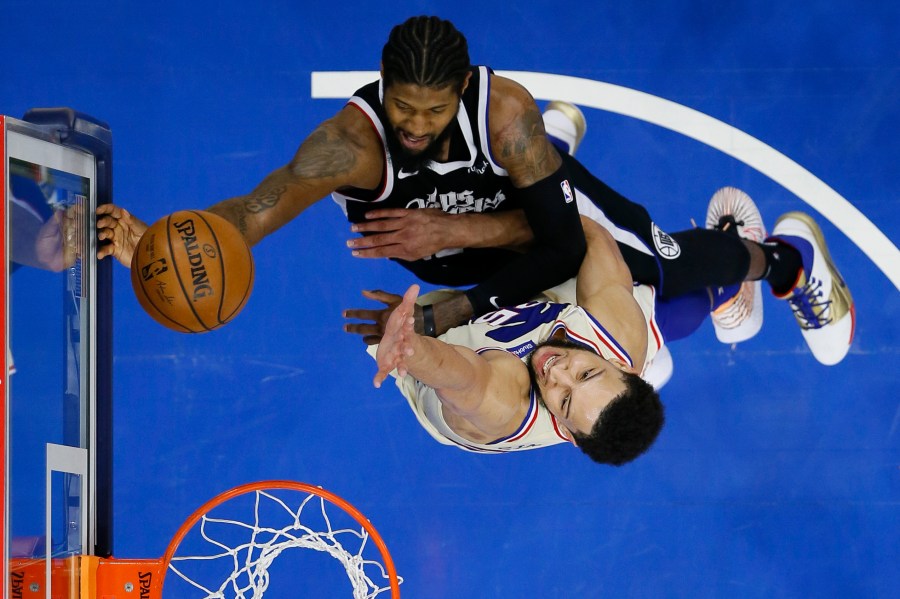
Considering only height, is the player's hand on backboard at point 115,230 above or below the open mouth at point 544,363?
above

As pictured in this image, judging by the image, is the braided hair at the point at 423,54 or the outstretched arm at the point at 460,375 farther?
the braided hair at the point at 423,54

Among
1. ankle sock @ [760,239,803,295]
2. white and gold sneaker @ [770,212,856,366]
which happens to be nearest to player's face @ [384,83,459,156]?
ankle sock @ [760,239,803,295]

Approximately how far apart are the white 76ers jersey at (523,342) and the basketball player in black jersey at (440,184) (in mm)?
100

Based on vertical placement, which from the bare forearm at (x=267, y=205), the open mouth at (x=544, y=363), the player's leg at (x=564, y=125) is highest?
the player's leg at (x=564, y=125)

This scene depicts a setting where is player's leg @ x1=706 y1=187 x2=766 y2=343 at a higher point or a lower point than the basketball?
higher

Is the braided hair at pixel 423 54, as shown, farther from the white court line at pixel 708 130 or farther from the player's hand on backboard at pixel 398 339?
the white court line at pixel 708 130

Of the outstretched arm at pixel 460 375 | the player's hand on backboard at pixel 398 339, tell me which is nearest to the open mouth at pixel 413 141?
the outstretched arm at pixel 460 375

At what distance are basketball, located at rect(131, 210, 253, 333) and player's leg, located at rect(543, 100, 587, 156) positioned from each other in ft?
7.50

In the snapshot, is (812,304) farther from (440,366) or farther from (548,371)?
(440,366)

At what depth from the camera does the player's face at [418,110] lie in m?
2.69

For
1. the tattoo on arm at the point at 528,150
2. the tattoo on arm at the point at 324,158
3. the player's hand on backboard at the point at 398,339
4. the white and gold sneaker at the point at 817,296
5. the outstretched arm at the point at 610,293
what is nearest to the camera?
the player's hand on backboard at the point at 398,339

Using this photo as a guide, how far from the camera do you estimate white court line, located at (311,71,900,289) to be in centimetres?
478

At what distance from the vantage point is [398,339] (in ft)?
7.34

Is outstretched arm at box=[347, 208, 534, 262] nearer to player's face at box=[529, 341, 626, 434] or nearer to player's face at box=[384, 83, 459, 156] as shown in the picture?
player's face at box=[384, 83, 459, 156]
